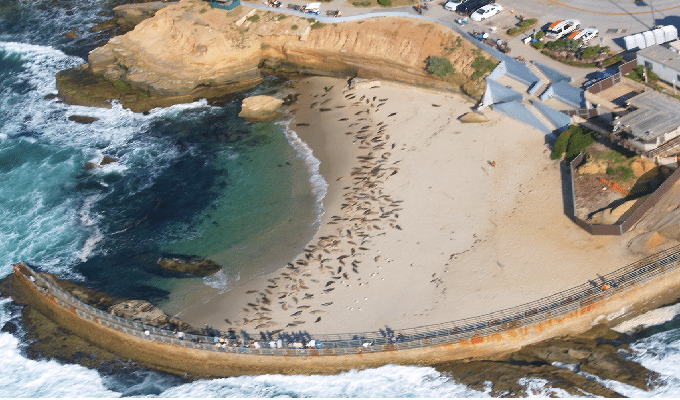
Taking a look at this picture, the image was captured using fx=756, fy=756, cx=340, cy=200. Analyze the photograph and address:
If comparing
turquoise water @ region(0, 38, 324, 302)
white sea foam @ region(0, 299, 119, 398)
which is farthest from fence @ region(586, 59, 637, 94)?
white sea foam @ region(0, 299, 119, 398)

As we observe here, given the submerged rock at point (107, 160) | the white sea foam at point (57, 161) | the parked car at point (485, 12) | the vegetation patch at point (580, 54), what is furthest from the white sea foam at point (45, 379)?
the parked car at point (485, 12)

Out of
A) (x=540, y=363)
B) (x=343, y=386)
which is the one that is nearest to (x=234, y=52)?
(x=343, y=386)

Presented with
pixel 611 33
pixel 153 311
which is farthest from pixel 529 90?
pixel 153 311

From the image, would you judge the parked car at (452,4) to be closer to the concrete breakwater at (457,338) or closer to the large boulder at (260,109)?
the large boulder at (260,109)

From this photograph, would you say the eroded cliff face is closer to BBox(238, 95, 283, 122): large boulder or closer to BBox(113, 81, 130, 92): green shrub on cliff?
BBox(113, 81, 130, 92): green shrub on cliff

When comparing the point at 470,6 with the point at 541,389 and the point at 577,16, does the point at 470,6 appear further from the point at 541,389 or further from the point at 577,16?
the point at 541,389

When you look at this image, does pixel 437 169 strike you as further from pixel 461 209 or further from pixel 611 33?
pixel 611 33
